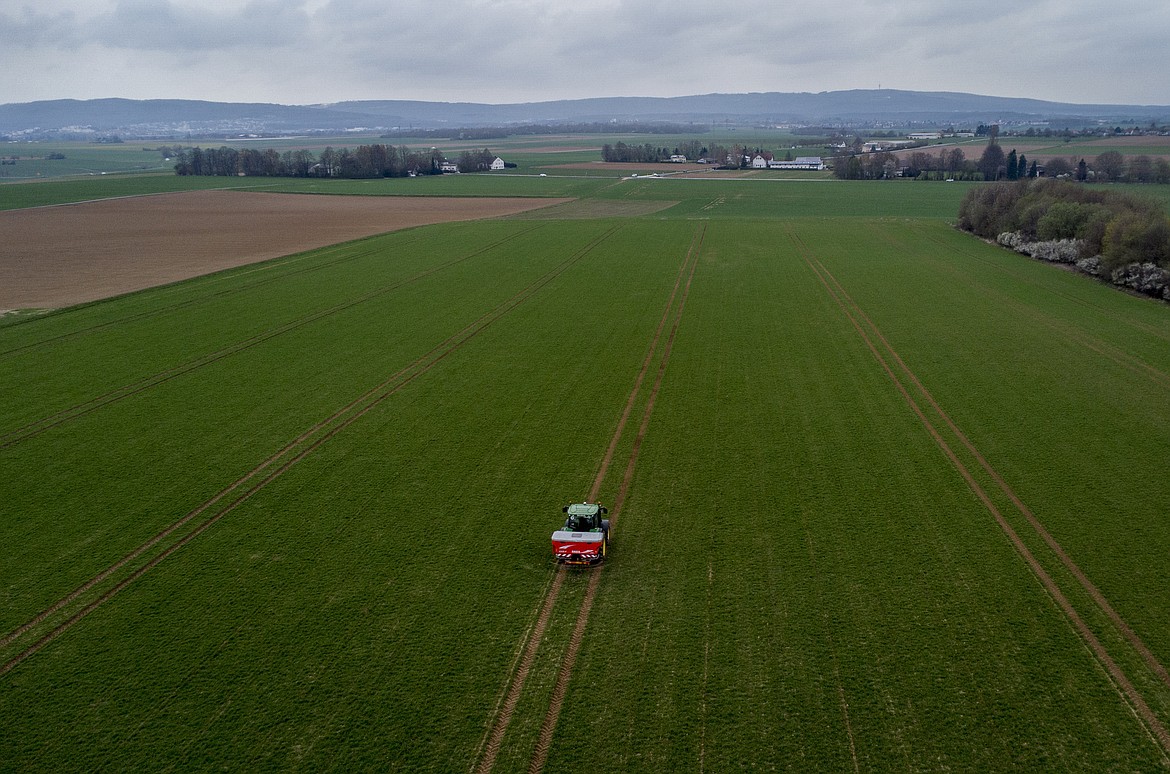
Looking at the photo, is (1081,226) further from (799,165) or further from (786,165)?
(786,165)

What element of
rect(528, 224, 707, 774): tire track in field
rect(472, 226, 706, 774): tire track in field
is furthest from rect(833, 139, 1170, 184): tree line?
rect(472, 226, 706, 774): tire track in field

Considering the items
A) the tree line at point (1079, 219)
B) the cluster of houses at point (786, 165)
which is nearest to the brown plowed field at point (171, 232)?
the tree line at point (1079, 219)

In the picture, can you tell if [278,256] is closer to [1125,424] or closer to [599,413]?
[599,413]

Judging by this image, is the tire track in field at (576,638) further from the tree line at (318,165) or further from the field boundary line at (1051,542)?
the tree line at (318,165)

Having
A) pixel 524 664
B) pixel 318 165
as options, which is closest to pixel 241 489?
pixel 524 664

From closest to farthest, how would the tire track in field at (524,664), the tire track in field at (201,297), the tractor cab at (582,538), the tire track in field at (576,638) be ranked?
the tire track in field at (524,664) → the tire track in field at (576,638) → the tractor cab at (582,538) → the tire track in field at (201,297)

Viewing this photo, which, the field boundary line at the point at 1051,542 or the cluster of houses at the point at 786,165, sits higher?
the cluster of houses at the point at 786,165

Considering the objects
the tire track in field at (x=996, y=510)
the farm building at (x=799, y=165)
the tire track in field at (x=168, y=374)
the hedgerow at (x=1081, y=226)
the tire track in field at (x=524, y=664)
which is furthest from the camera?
the farm building at (x=799, y=165)

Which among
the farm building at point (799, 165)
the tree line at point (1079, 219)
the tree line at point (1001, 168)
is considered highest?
the farm building at point (799, 165)
